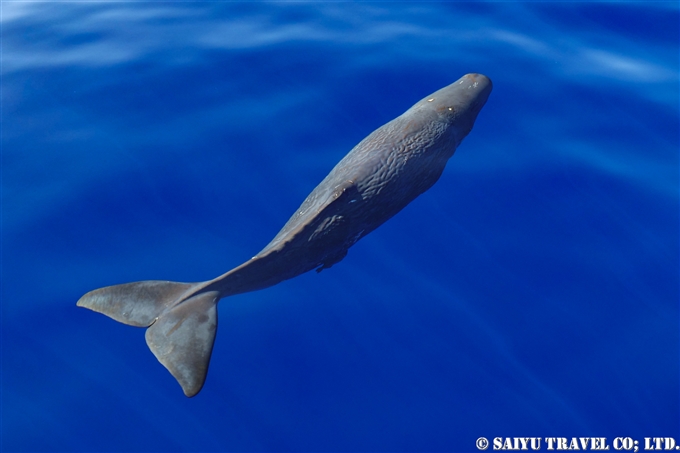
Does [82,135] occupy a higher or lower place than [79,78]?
lower

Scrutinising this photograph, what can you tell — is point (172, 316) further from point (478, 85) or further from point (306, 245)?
point (478, 85)

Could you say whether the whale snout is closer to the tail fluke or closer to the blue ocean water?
the blue ocean water

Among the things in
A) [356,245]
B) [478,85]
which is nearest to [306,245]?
[356,245]

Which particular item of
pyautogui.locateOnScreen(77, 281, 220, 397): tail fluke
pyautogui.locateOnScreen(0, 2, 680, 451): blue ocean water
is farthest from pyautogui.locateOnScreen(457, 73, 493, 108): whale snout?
pyautogui.locateOnScreen(77, 281, 220, 397): tail fluke

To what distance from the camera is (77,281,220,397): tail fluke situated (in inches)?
207

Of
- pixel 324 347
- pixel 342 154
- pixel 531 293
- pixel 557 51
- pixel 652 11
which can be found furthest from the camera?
pixel 652 11

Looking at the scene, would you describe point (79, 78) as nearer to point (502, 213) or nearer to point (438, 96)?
point (438, 96)

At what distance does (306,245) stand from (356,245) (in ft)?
4.47

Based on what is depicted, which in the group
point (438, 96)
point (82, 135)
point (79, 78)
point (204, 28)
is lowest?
point (82, 135)

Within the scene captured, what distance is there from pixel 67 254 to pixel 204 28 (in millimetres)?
6216

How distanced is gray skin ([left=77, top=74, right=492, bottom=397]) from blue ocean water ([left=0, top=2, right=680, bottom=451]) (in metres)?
0.64

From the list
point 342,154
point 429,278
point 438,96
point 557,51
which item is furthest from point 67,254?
point 557,51

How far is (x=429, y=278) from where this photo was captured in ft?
23.0

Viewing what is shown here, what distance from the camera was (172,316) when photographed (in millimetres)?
5691
